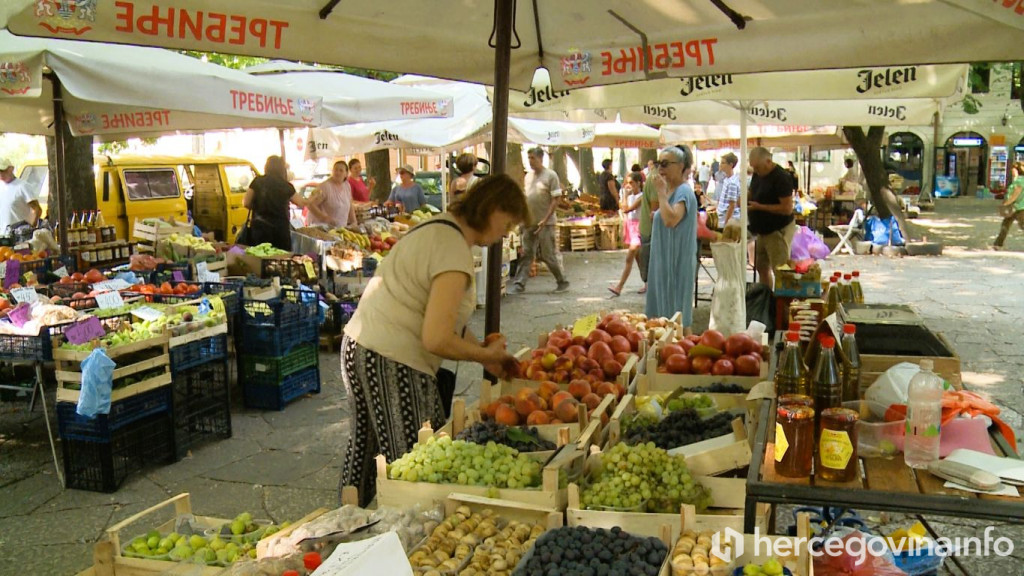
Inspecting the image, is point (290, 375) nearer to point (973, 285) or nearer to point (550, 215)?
point (550, 215)

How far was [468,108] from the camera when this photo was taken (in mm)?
11891

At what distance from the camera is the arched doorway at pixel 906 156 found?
40562mm

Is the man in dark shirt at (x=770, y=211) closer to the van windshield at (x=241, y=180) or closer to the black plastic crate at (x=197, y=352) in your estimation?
the black plastic crate at (x=197, y=352)

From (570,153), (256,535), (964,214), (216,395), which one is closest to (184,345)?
(216,395)

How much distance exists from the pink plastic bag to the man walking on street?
9061 mm

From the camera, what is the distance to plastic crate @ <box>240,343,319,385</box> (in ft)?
23.0

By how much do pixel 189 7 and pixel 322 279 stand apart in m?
6.56

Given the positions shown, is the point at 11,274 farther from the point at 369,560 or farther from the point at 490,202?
the point at 369,560

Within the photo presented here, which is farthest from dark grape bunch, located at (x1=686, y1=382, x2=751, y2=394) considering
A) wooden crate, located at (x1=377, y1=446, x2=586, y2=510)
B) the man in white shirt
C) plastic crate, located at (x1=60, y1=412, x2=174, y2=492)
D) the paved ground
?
the man in white shirt

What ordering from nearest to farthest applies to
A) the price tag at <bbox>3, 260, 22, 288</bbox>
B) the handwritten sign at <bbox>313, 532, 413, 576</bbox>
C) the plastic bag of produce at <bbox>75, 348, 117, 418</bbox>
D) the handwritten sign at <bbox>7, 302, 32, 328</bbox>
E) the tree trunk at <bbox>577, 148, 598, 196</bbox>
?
the handwritten sign at <bbox>313, 532, 413, 576</bbox>
the plastic bag of produce at <bbox>75, 348, 117, 418</bbox>
the handwritten sign at <bbox>7, 302, 32, 328</bbox>
the price tag at <bbox>3, 260, 22, 288</bbox>
the tree trunk at <bbox>577, 148, 598, 196</bbox>

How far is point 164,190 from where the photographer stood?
15133mm

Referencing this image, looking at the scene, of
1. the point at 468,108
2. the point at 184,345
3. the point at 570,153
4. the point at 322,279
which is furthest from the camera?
the point at 570,153

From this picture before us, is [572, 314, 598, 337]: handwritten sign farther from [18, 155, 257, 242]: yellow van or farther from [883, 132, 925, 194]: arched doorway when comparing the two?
[883, 132, 925, 194]: arched doorway

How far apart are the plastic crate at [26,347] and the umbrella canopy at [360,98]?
3.19 m
